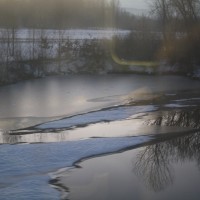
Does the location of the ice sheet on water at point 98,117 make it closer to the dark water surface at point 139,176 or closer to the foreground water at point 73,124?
the foreground water at point 73,124

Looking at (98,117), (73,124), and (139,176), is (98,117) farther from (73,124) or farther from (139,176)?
(139,176)

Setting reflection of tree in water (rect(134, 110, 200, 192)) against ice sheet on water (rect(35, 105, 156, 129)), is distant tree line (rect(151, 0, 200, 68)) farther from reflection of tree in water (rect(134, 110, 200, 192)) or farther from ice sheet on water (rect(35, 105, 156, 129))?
reflection of tree in water (rect(134, 110, 200, 192))

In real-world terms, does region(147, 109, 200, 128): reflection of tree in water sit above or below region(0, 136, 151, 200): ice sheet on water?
above

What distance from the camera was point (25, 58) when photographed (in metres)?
38.4

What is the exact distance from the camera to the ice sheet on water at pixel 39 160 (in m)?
11.2

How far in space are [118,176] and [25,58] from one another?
27.2 meters

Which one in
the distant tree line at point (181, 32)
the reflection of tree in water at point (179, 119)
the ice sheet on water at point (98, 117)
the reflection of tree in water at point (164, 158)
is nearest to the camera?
the reflection of tree in water at point (164, 158)

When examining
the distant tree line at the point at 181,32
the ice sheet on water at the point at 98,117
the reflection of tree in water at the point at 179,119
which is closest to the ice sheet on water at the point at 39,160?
the reflection of tree in water at the point at 179,119

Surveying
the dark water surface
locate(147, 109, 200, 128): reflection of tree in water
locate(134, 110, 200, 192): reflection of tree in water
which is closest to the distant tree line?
locate(147, 109, 200, 128): reflection of tree in water

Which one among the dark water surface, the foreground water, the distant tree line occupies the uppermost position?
the distant tree line

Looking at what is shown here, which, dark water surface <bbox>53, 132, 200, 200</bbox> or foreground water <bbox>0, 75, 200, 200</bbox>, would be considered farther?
foreground water <bbox>0, 75, 200, 200</bbox>

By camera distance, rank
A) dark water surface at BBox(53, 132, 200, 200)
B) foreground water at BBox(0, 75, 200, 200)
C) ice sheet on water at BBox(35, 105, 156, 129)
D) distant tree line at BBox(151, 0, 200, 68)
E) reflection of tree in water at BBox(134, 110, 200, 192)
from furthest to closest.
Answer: distant tree line at BBox(151, 0, 200, 68) → ice sheet on water at BBox(35, 105, 156, 129) → foreground water at BBox(0, 75, 200, 200) → reflection of tree in water at BBox(134, 110, 200, 192) → dark water surface at BBox(53, 132, 200, 200)

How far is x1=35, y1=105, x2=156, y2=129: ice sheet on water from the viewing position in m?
19.0

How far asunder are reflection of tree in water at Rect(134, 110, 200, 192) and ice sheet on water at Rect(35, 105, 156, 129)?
130 inches
